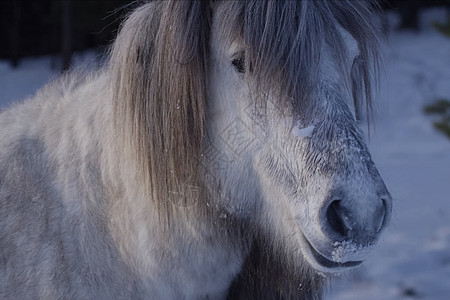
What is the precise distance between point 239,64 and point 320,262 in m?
0.73

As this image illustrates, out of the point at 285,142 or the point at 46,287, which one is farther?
the point at 46,287

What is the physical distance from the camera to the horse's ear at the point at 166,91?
7.34 ft

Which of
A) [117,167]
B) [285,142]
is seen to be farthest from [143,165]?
[285,142]

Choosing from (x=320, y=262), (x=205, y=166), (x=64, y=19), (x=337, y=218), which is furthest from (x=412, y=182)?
(x=337, y=218)

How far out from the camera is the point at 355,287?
5.49 metres

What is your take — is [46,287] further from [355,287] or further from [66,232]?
[355,287]

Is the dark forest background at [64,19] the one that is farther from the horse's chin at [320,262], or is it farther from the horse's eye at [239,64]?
the horse's chin at [320,262]

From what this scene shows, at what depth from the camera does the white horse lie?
202 cm

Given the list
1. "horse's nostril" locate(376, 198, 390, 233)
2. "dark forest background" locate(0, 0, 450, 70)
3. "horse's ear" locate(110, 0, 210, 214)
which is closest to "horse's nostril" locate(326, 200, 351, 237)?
"horse's nostril" locate(376, 198, 390, 233)

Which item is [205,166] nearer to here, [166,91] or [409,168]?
[166,91]

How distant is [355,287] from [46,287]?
142 inches

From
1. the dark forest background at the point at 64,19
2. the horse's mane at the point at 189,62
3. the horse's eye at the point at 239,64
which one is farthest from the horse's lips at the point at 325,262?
the dark forest background at the point at 64,19

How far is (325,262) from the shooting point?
203 centimetres

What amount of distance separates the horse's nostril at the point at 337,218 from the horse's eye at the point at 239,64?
0.60 meters
